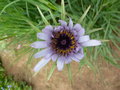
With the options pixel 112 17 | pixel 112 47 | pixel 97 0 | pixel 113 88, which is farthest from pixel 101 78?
pixel 97 0

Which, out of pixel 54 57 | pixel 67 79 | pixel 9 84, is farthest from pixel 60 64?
pixel 9 84

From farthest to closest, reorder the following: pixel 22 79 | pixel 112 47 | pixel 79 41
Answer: pixel 22 79 < pixel 112 47 < pixel 79 41

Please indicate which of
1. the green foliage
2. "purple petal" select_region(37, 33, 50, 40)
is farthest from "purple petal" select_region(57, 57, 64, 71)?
the green foliage

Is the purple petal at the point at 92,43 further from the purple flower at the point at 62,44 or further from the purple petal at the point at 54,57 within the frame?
the purple petal at the point at 54,57

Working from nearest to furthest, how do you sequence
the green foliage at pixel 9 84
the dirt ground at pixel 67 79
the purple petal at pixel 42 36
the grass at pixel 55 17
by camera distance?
the purple petal at pixel 42 36 → the grass at pixel 55 17 → the dirt ground at pixel 67 79 → the green foliage at pixel 9 84

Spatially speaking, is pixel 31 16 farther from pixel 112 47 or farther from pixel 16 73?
pixel 16 73

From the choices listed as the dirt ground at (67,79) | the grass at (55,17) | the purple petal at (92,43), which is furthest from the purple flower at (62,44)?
the dirt ground at (67,79)

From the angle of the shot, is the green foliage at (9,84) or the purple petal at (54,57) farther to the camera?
the green foliage at (9,84)

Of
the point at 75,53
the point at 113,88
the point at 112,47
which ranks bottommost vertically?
the point at 113,88
